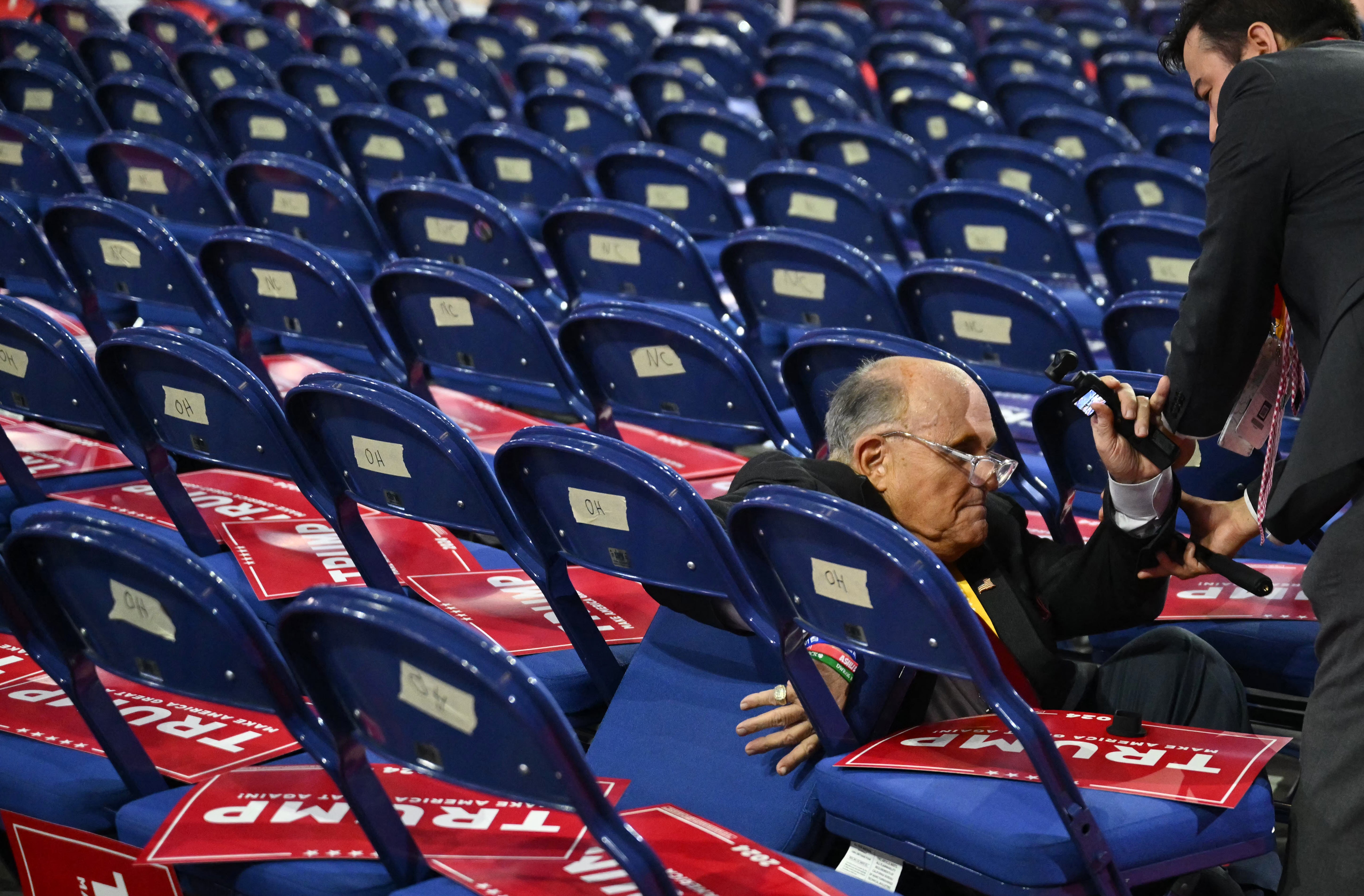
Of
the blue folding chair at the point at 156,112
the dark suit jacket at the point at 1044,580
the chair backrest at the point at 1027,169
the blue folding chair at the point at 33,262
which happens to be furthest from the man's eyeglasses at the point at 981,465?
the blue folding chair at the point at 156,112

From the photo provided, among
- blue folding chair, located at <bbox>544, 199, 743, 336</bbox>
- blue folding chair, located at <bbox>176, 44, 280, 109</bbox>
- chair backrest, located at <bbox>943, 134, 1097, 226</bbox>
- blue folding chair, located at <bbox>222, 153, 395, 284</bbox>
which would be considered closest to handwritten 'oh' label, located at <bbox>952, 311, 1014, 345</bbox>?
blue folding chair, located at <bbox>544, 199, 743, 336</bbox>

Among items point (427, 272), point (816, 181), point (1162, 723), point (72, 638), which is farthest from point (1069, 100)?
point (72, 638)

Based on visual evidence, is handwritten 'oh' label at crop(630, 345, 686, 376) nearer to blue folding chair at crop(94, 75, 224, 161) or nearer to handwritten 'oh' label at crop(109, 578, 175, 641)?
handwritten 'oh' label at crop(109, 578, 175, 641)

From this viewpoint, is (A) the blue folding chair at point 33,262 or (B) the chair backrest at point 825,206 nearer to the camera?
(A) the blue folding chair at point 33,262

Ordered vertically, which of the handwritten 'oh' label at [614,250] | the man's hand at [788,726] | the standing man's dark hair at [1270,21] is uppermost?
the standing man's dark hair at [1270,21]

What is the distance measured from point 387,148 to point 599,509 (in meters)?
3.63

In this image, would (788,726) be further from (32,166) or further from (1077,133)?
(1077,133)

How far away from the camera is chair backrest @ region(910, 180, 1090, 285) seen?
438 centimetres

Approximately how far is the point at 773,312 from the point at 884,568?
221cm

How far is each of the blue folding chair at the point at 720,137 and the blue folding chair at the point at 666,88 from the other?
960mm

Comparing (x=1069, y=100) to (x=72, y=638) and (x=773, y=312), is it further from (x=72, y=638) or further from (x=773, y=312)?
(x=72, y=638)

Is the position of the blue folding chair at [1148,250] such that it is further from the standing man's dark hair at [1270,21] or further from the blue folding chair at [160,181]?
the blue folding chair at [160,181]

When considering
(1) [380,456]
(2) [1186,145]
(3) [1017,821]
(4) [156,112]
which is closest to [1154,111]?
(2) [1186,145]

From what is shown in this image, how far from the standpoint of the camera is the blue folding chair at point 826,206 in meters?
4.64
